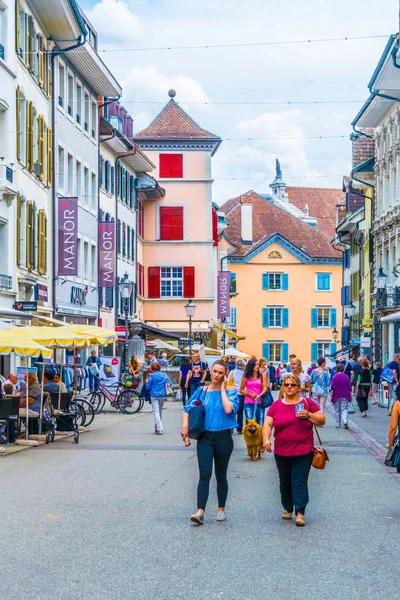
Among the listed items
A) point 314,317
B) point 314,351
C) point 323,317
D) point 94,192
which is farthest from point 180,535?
point 323,317

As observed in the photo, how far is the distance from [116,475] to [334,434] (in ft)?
33.0

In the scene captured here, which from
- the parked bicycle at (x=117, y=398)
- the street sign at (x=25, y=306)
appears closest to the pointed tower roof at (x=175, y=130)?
the parked bicycle at (x=117, y=398)

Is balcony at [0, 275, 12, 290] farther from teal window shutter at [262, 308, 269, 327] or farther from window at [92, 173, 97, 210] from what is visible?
teal window shutter at [262, 308, 269, 327]

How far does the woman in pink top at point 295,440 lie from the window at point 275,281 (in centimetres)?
8161

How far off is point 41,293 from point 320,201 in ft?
307

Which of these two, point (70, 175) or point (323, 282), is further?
point (323, 282)

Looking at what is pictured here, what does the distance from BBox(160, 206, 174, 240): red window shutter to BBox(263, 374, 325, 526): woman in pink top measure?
52.8 metres

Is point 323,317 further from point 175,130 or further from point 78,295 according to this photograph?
point 78,295

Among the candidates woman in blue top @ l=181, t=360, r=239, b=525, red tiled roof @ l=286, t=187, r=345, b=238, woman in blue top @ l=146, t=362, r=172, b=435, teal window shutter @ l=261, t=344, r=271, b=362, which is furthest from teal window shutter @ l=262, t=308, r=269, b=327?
woman in blue top @ l=181, t=360, r=239, b=525

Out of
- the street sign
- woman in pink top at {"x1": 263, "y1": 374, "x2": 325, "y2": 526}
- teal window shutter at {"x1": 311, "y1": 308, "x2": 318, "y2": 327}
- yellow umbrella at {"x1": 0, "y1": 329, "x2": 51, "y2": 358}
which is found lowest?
woman in pink top at {"x1": 263, "y1": 374, "x2": 325, "y2": 526}

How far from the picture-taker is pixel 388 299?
43969 mm

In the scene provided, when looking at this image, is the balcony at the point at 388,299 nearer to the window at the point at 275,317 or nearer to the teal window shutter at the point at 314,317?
the window at the point at 275,317

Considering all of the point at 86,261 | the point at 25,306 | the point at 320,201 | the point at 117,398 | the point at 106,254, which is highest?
the point at 320,201

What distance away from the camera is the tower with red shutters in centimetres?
6319
